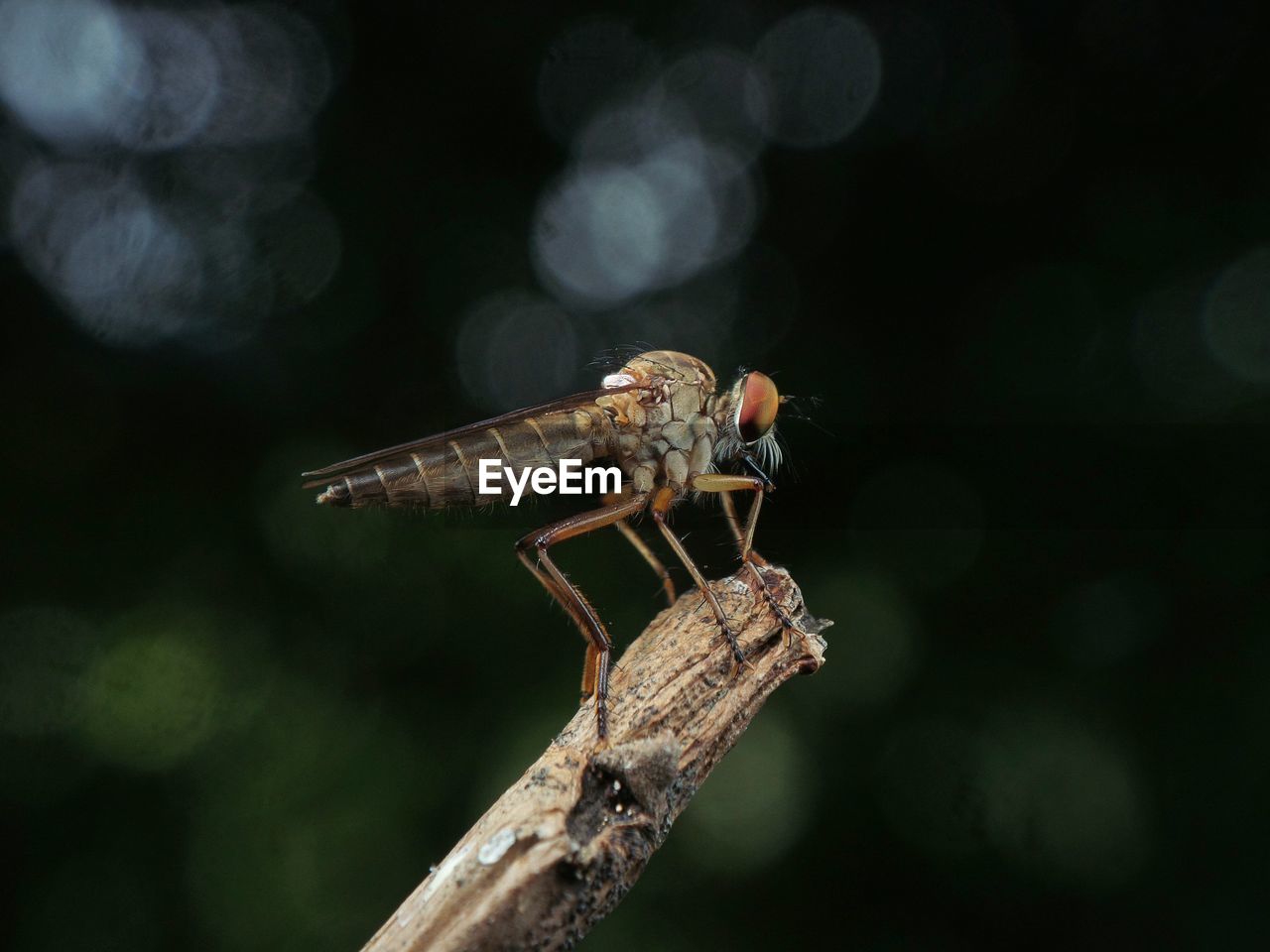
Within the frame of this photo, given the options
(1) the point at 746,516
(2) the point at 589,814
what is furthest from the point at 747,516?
(2) the point at 589,814

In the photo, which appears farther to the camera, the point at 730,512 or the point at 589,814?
the point at 730,512

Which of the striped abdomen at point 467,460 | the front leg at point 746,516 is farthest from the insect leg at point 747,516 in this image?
the striped abdomen at point 467,460

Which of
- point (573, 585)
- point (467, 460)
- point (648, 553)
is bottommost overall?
point (648, 553)

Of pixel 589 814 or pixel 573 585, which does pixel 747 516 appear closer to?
pixel 573 585

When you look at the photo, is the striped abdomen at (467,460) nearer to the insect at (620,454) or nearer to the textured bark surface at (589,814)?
the insect at (620,454)

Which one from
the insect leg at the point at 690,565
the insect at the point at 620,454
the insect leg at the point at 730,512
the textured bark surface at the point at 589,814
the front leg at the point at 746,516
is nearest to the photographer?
the textured bark surface at the point at 589,814

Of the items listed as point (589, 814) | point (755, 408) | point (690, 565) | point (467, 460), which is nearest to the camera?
point (589, 814)

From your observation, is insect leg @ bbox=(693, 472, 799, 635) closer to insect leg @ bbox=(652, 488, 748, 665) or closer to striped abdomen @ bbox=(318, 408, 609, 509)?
insect leg @ bbox=(652, 488, 748, 665)
